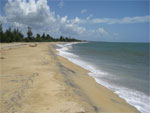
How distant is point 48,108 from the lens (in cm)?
354

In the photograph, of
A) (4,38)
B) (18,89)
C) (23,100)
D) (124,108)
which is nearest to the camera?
(23,100)

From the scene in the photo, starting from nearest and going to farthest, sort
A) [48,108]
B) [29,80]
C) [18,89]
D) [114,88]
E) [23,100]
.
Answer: [48,108], [23,100], [18,89], [29,80], [114,88]

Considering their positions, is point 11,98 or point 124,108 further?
point 124,108

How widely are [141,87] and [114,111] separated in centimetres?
384

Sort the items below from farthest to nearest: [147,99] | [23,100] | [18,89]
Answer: [147,99] → [18,89] → [23,100]

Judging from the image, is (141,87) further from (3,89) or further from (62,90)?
(3,89)

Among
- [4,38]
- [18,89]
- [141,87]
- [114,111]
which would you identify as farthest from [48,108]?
[4,38]

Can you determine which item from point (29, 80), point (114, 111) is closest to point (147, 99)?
point (114, 111)

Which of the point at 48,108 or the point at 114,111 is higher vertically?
the point at 48,108

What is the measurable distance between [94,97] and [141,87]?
3.75m

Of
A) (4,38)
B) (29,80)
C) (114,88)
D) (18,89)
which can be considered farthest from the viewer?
(4,38)

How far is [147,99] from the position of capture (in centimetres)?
537

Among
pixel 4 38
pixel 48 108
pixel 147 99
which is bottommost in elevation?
pixel 147 99

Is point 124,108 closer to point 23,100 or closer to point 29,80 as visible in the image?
point 23,100
